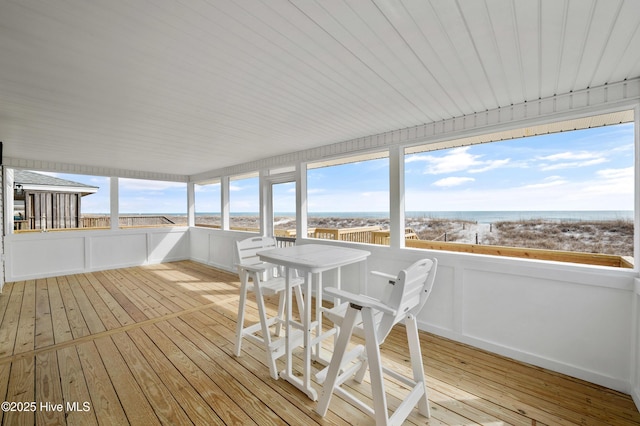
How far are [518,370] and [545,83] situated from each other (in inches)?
98.5

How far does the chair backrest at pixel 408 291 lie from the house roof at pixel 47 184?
8.66m

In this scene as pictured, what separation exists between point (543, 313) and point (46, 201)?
410 inches

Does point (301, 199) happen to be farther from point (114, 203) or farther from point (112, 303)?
point (114, 203)

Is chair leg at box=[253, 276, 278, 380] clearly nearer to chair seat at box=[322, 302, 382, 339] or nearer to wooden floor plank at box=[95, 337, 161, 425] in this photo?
chair seat at box=[322, 302, 382, 339]

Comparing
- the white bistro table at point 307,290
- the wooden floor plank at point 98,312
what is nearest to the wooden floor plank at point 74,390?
the wooden floor plank at point 98,312

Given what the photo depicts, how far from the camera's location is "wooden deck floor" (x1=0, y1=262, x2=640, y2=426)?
5.69 feet

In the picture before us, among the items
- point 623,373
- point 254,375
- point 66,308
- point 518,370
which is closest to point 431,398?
point 518,370

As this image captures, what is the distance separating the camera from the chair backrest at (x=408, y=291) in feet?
4.37

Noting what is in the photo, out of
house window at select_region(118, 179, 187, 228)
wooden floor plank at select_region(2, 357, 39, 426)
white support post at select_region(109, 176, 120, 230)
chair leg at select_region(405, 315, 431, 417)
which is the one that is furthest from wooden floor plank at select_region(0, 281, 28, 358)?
chair leg at select_region(405, 315, 431, 417)

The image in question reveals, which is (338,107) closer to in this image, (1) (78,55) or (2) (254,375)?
(1) (78,55)

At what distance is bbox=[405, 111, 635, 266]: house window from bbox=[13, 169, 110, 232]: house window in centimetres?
738

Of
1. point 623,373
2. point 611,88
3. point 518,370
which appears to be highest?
point 611,88

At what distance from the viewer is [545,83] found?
6.72 feet

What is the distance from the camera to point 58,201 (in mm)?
6922
